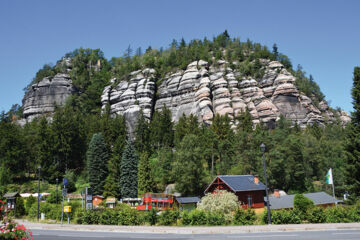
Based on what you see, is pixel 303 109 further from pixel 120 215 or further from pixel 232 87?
pixel 120 215

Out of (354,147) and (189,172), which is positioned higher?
(354,147)

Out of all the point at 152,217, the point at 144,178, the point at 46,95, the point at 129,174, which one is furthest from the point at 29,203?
the point at 46,95

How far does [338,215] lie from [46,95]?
367 feet

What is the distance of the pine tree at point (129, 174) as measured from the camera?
5762 cm

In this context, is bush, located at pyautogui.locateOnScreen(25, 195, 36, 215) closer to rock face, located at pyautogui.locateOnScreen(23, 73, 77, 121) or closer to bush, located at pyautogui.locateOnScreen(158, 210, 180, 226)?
bush, located at pyautogui.locateOnScreen(158, 210, 180, 226)

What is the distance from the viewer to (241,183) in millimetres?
41062

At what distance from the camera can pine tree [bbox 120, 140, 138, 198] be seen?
189ft

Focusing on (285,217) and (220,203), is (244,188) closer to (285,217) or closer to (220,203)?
(220,203)

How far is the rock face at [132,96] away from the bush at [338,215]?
77.5m

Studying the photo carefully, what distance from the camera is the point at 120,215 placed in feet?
83.8

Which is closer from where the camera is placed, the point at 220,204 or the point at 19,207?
the point at 220,204

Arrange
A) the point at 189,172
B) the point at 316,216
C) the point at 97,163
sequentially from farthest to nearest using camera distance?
the point at 97,163 → the point at 189,172 → the point at 316,216

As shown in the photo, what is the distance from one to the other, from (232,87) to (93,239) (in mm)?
88682

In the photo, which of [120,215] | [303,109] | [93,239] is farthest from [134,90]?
[93,239]
